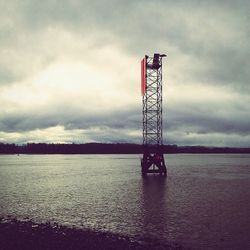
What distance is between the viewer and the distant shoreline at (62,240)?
1709cm

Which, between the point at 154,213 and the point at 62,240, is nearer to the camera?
the point at 62,240

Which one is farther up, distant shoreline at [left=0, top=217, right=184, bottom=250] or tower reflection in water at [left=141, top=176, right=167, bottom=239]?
distant shoreline at [left=0, top=217, right=184, bottom=250]

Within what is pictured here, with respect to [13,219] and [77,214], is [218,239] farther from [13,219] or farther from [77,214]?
[13,219]

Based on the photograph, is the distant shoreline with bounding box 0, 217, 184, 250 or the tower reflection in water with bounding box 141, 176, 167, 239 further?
the tower reflection in water with bounding box 141, 176, 167, 239

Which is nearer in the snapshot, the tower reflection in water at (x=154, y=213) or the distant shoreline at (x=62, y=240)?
the distant shoreline at (x=62, y=240)

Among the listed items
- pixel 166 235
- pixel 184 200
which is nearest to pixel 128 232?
pixel 166 235

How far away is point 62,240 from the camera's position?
1834 centimetres

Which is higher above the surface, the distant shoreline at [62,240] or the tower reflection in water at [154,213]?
the distant shoreline at [62,240]

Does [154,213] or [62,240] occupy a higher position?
[62,240]

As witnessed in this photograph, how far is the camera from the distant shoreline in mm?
17094

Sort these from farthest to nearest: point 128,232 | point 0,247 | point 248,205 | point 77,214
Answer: point 248,205
point 77,214
point 128,232
point 0,247

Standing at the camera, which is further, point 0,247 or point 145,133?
point 145,133

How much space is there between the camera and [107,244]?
58.1ft

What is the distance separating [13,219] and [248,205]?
70.3 feet
